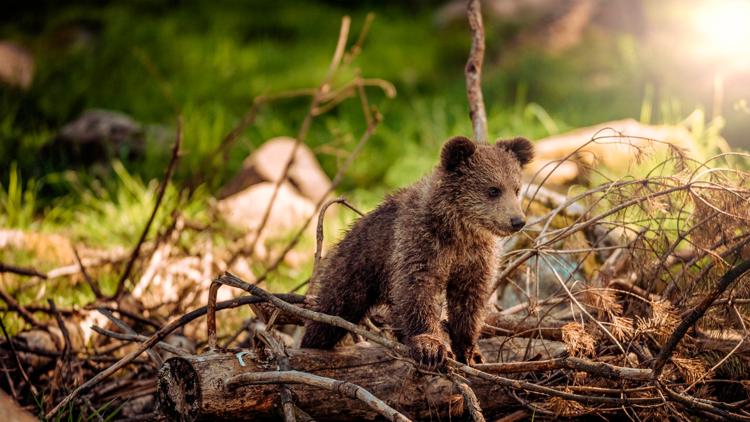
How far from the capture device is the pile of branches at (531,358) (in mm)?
3275

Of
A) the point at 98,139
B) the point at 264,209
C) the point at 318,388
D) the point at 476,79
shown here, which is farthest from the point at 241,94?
the point at 318,388

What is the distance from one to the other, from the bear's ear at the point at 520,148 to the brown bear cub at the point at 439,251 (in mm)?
81

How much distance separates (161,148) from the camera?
832cm

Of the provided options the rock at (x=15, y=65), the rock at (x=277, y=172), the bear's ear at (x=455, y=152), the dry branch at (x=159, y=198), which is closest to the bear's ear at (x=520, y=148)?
the bear's ear at (x=455, y=152)

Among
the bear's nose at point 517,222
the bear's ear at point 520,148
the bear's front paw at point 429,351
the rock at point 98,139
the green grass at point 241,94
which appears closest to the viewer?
the bear's front paw at point 429,351

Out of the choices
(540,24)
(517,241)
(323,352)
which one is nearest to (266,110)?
(540,24)

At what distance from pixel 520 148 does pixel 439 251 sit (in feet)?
2.10

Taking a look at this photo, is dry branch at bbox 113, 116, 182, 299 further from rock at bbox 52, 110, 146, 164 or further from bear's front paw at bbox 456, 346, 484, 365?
rock at bbox 52, 110, 146, 164

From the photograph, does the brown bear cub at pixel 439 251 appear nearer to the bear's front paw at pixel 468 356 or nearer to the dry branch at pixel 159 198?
the bear's front paw at pixel 468 356

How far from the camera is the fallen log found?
10.8 ft

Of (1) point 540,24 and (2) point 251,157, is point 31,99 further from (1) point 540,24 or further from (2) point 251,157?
(1) point 540,24

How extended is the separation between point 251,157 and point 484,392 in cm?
479

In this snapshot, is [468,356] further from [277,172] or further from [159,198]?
[277,172]

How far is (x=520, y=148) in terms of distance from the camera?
3850 millimetres
